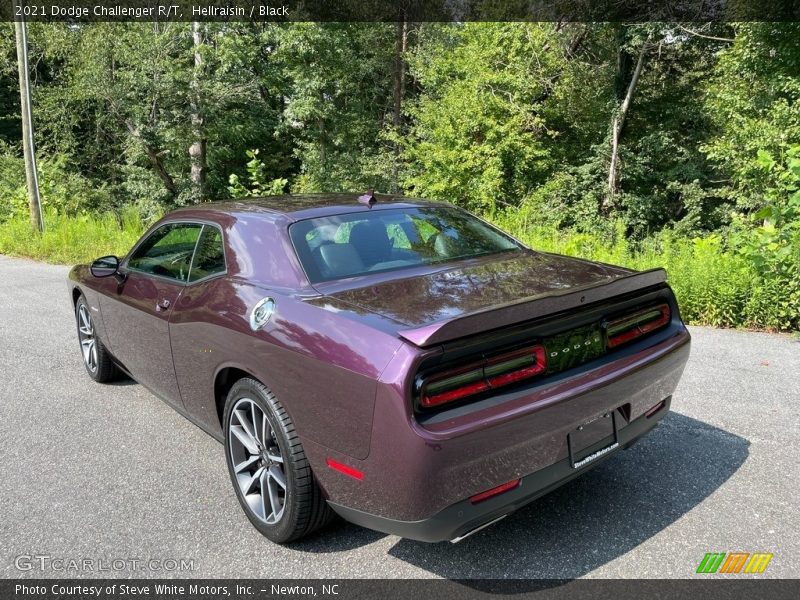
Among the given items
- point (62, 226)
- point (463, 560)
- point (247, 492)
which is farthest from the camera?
point (62, 226)

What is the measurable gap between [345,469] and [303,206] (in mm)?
1702

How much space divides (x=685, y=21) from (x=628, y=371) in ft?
65.1

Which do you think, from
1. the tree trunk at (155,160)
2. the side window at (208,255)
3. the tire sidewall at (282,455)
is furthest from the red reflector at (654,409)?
the tree trunk at (155,160)

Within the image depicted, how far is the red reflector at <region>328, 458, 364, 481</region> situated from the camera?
2.32m

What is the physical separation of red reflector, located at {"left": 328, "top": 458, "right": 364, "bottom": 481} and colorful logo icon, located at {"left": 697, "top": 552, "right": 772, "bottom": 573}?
1.46 metres

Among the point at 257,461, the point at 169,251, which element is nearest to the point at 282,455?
the point at 257,461

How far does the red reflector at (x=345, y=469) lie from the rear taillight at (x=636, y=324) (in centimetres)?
126

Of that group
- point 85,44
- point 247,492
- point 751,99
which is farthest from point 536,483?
point 85,44

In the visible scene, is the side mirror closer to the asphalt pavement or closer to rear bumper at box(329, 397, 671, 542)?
the asphalt pavement

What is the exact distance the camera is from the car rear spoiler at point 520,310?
2193 mm

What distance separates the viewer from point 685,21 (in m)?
18.7

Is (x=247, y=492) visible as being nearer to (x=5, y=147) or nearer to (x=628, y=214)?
(x=628, y=214)

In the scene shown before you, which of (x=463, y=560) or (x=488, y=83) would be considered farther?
(x=488, y=83)

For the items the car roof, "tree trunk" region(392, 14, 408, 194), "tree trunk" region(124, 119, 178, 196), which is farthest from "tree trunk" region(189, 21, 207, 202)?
the car roof
